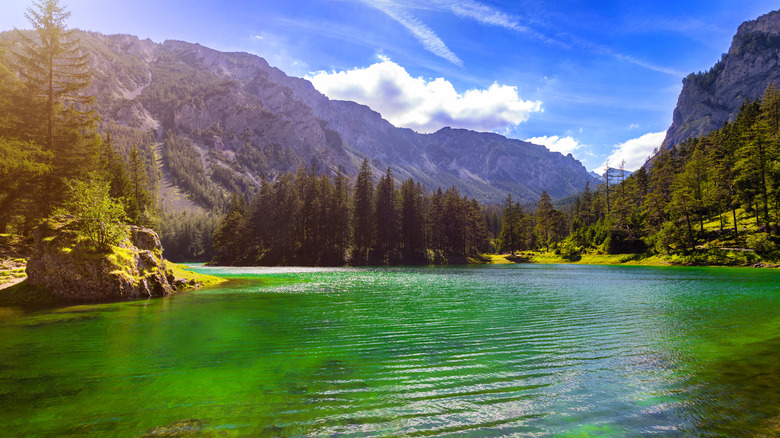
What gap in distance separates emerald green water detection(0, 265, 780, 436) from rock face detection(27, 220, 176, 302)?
17.3ft

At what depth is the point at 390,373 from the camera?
10234 millimetres

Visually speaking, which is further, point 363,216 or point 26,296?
point 363,216

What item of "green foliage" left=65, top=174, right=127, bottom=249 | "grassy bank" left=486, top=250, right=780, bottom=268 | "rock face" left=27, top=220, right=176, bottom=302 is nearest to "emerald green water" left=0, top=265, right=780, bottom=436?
"rock face" left=27, top=220, right=176, bottom=302

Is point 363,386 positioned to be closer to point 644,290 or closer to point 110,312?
point 110,312

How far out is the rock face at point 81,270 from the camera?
24.8m

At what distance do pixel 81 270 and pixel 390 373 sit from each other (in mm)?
27945

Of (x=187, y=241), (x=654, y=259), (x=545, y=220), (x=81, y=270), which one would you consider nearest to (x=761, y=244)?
(x=654, y=259)

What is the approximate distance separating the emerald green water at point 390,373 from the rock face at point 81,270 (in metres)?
5.26

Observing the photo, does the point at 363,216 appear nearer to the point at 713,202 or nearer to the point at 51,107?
the point at 51,107

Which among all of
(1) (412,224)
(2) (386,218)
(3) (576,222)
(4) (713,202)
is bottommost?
(3) (576,222)

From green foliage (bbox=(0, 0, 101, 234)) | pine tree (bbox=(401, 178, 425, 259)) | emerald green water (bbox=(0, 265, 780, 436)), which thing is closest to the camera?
emerald green water (bbox=(0, 265, 780, 436))

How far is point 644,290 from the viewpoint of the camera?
31.8 metres

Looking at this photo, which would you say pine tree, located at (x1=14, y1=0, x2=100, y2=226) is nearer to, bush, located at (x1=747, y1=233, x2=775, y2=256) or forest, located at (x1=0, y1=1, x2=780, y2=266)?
forest, located at (x1=0, y1=1, x2=780, y2=266)

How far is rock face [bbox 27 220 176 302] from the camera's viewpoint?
24.8 metres
